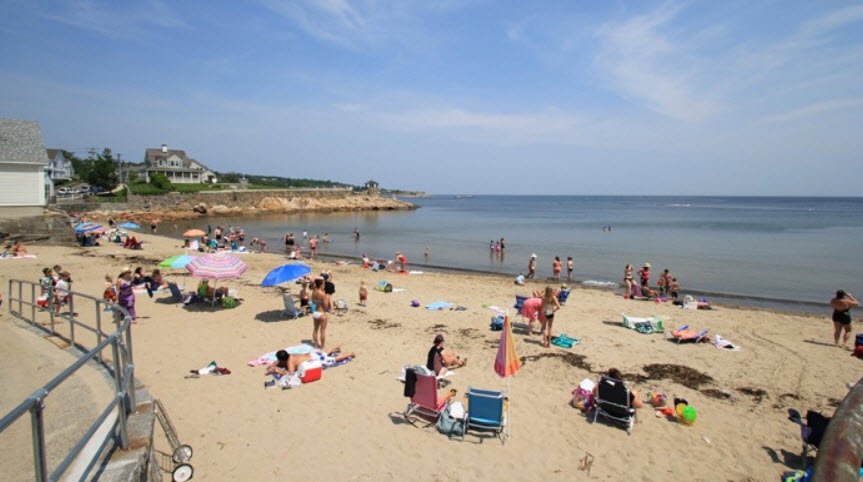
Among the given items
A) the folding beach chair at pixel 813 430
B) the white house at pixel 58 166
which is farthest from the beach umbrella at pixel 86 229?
the white house at pixel 58 166

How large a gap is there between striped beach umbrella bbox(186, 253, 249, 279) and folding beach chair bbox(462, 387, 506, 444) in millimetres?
8459

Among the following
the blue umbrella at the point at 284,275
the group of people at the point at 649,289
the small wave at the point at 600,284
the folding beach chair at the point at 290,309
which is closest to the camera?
the blue umbrella at the point at 284,275

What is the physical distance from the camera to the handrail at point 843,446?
1.48m

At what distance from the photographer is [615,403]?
7.66m

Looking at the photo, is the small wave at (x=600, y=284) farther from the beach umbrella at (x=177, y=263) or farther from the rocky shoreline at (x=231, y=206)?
the rocky shoreline at (x=231, y=206)

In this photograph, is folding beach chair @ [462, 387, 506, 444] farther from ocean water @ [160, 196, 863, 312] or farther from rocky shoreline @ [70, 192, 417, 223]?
rocky shoreline @ [70, 192, 417, 223]

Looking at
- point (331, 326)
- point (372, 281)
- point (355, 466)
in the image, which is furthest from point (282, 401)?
point (372, 281)

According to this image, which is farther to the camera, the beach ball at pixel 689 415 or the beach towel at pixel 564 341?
the beach towel at pixel 564 341

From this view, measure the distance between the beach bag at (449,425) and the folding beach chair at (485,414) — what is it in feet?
0.27

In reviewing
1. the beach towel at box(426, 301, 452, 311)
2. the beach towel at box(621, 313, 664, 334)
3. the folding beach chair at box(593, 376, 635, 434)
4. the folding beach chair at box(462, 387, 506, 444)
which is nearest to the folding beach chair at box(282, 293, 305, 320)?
the beach towel at box(426, 301, 452, 311)

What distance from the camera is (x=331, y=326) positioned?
43.0 ft

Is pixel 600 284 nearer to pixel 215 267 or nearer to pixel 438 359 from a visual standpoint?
pixel 438 359

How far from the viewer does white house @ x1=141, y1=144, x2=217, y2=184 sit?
3260 inches

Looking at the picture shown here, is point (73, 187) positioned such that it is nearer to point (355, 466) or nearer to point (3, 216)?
point (3, 216)
